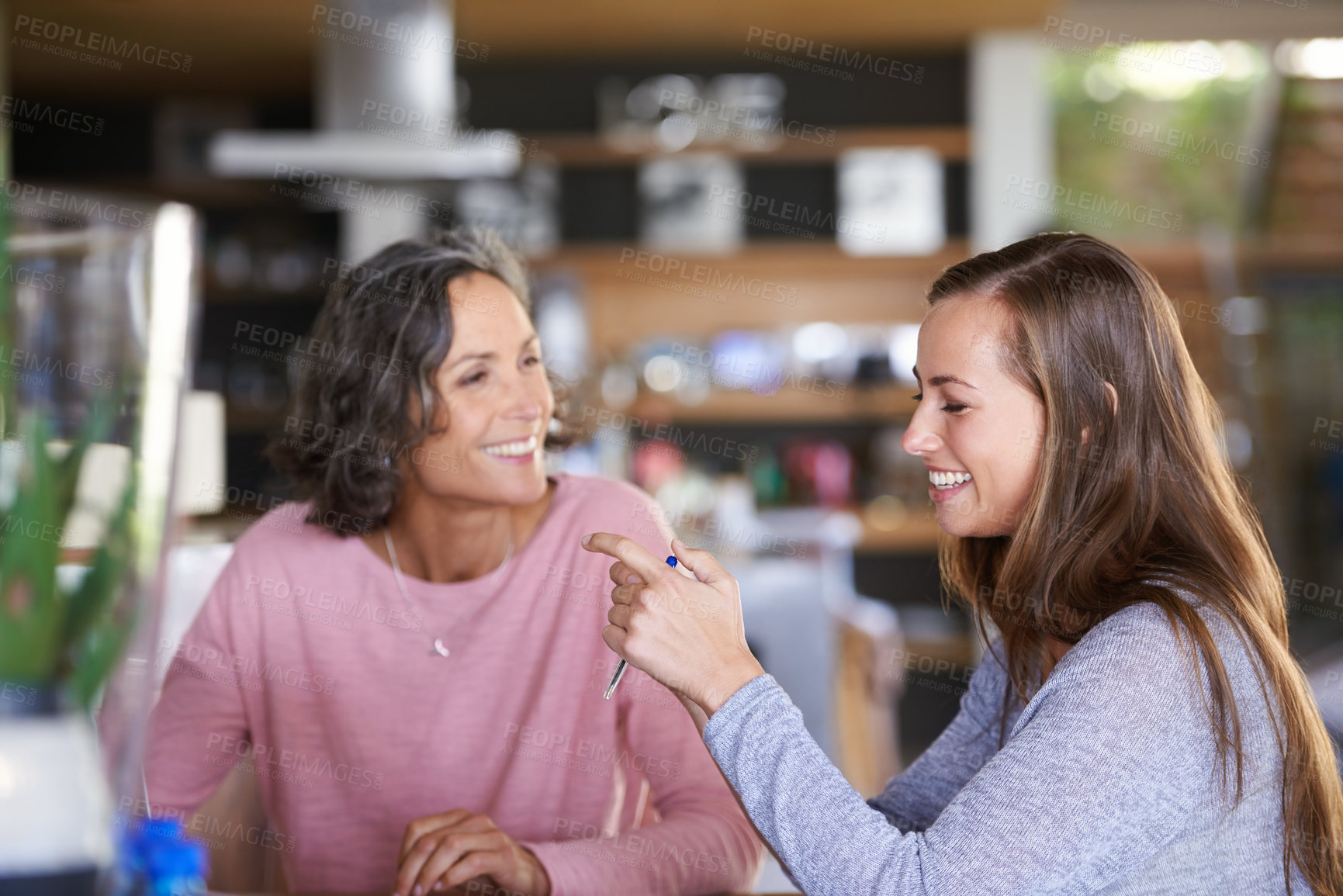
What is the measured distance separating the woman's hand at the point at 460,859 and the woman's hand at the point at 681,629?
0.81 ft

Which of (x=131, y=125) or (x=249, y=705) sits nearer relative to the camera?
(x=249, y=705)

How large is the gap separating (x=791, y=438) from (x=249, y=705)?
3489 mm

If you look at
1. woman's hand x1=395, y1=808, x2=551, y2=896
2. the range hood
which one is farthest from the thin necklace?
the range hood

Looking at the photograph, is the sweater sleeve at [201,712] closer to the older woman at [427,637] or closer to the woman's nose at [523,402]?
the older woman at [427,637]

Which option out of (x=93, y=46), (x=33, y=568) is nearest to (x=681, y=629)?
(x=33, y=568)

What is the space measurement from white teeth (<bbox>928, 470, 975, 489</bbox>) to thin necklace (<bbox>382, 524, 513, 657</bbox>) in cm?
56

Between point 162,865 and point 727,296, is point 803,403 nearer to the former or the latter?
point 727,296

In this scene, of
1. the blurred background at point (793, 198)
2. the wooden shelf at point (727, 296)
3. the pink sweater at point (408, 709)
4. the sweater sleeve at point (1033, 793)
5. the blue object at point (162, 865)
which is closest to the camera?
the blue object at point (162, 865)

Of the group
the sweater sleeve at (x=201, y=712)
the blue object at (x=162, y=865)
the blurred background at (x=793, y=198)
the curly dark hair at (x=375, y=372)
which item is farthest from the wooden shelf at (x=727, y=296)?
the blue object at (x=162, y=865)

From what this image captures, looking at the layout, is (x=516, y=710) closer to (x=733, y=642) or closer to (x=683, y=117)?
(x=733, y=642)

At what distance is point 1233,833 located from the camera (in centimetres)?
88

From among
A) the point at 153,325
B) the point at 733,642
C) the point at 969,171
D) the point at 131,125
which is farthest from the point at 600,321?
the point at 153,325

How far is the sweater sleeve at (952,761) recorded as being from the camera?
3.77 ft

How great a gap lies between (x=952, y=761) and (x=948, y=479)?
1.01ft
